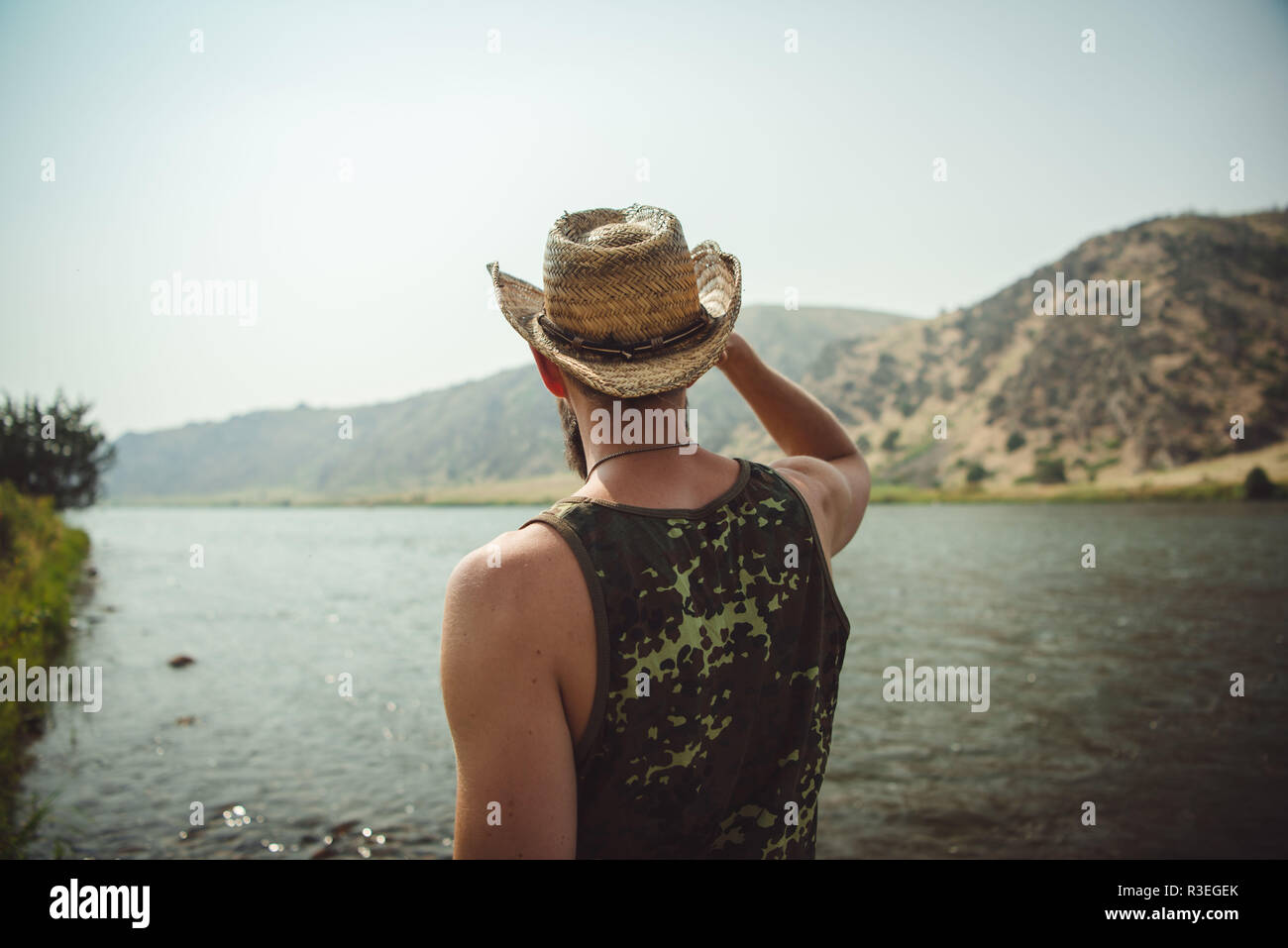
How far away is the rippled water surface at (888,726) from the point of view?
41.8ft

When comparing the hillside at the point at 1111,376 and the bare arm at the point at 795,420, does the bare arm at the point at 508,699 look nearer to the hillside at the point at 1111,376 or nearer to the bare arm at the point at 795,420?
the bare arm at the point at 795,420

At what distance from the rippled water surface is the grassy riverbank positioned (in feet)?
1.89

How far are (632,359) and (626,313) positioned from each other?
128 mm

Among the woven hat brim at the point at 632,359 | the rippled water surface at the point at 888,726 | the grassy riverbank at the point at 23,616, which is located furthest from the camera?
the rippled water surface at the point at 888,726

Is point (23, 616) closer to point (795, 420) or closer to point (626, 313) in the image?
point (795, 420)

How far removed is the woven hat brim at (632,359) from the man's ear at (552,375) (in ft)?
0.17

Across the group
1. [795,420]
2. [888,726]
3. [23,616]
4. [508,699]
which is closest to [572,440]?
[508,699]

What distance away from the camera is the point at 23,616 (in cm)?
1872

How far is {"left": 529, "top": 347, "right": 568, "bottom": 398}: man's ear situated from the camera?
93.6 inches

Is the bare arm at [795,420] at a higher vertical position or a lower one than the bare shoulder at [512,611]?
higher

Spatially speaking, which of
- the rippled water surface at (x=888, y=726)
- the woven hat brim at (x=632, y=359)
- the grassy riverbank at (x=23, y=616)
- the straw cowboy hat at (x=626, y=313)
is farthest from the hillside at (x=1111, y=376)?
the straw cowboy hat at (x=626, y=313)

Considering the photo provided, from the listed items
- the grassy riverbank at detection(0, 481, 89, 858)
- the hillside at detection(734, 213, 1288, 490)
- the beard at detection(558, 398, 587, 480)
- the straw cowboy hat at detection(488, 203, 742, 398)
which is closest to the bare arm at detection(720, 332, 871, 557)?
the straw cowboy hat at detection(488, 203, 742, 398)

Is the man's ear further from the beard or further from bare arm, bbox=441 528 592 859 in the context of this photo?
bare arm, bbox=441 528 592 859

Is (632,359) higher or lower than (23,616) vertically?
higher
